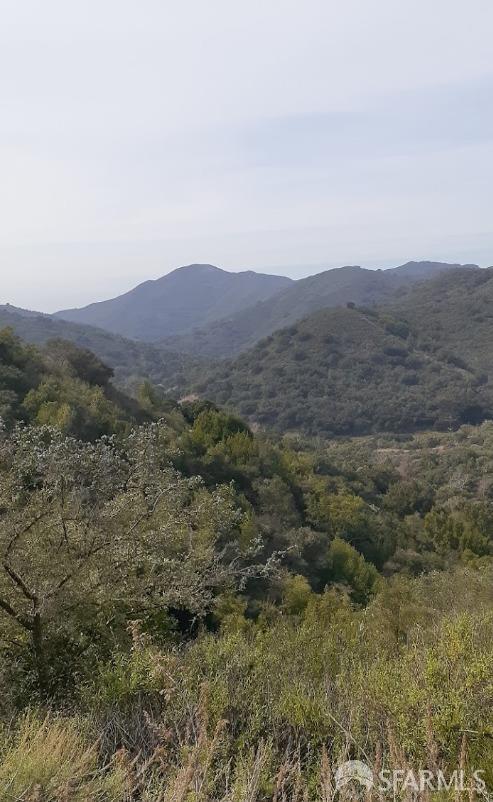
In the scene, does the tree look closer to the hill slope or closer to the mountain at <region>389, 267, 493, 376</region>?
the hill slope

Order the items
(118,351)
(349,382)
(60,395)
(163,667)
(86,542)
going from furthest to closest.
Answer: (118,351) → (349,382) → (60,395) → (86,542) → (163,667)

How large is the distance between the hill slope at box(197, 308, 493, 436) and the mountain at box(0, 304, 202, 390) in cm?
2186

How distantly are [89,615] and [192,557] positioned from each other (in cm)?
142

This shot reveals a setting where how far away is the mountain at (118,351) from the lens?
11212 centimetres

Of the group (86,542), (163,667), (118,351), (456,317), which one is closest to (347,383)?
(456,317)

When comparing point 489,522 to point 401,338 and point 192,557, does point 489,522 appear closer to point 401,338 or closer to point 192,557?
point 192,557

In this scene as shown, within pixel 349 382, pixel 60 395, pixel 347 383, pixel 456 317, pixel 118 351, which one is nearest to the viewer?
pixel 60 395

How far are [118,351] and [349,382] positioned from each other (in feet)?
223

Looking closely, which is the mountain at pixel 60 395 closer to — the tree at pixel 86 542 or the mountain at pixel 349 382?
the tree at pixel 86 542

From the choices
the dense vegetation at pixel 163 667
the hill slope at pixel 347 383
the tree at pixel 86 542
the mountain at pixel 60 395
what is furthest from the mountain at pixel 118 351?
the tree at pixel 86 542

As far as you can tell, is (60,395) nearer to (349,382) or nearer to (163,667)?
(163,667)

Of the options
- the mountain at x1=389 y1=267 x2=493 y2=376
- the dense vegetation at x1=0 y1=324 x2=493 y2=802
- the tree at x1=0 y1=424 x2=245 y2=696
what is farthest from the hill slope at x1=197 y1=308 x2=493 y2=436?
the tree at x1=0 y1=424 x2=245 y2=696

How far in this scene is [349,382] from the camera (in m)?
84.8

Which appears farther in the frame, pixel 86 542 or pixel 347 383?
pixel 347 383
